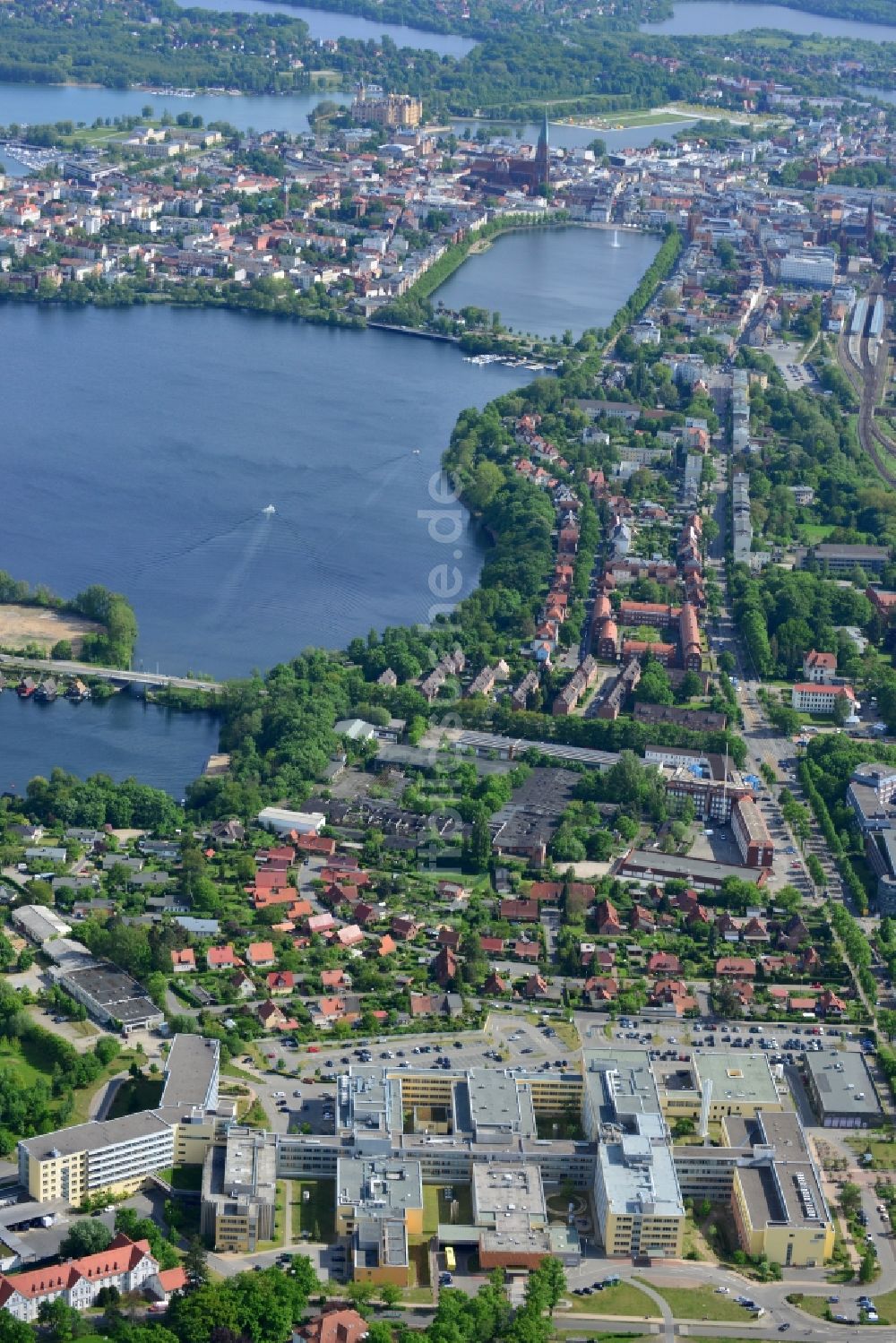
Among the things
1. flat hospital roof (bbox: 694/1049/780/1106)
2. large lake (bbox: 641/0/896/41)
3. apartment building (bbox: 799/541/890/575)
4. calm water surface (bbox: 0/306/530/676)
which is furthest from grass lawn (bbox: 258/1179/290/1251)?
large lake (bbox: 641/0/896/41)

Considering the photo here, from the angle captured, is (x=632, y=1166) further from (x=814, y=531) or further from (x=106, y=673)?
(x=814, y=531)

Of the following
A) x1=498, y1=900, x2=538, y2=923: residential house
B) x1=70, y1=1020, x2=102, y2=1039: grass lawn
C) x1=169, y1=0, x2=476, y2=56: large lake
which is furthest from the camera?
x1=169, y1=0, x2=476, y2=56: large lake

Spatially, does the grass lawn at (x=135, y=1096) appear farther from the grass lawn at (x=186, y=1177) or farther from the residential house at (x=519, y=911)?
the residential house at (x=519, y=911)

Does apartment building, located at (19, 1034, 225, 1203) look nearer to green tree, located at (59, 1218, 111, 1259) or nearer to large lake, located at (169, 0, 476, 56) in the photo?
green tree, located at (59, 1218, 111, 1259)

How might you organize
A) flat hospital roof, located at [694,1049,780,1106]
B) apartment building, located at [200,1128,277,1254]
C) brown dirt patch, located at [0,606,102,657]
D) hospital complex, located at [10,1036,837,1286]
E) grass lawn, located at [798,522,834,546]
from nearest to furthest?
apartment building, located at [200,1128,277,1254], hospital complex, located at [10,1036,837,1286], flat hospital roof, located at [694,1049,780,1106], brown dirt patch, located at [0,606,102,657], grass lawn, located at [798,522,834,546]

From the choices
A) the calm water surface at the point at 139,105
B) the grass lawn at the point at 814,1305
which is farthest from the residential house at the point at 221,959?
the calm water surface at the point at 139,105

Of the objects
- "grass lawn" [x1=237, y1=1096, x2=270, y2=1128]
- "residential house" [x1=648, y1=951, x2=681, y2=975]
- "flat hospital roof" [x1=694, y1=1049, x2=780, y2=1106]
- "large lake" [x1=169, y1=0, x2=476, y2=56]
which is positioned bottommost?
"grass lawn" [x1=237, y1=1096, x2=270, y2=1128]

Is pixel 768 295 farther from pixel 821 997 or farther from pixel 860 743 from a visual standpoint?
pixel 821 997
